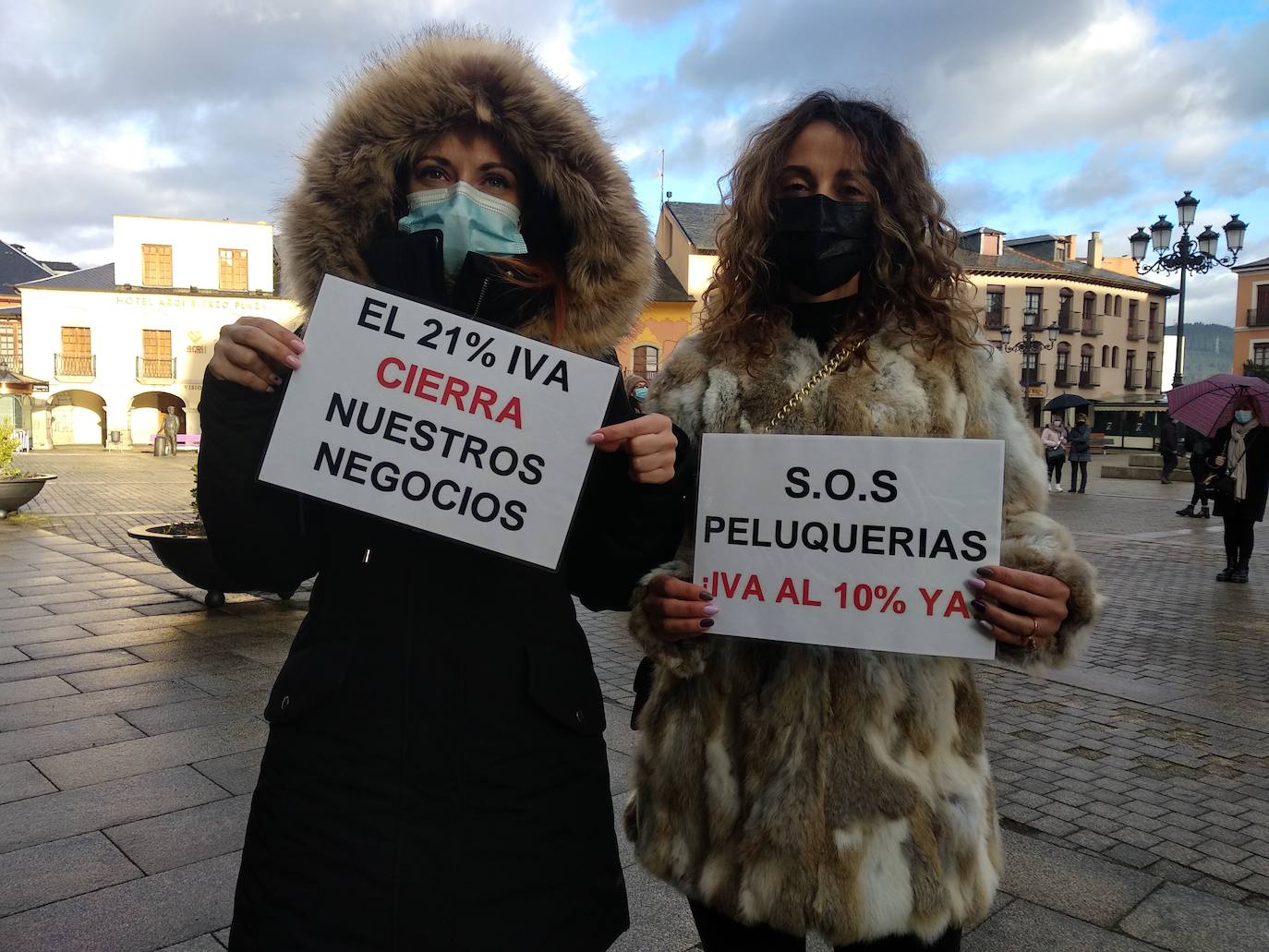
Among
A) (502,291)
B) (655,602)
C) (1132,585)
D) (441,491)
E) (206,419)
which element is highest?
(502,291)

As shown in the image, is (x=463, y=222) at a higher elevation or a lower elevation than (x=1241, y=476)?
higher

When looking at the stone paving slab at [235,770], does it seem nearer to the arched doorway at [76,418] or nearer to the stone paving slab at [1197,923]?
the stone paving slab at [1197,923]

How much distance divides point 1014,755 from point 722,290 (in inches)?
146

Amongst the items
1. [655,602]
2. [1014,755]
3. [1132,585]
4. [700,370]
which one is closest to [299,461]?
[655,602]

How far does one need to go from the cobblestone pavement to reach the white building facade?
37.5 metres

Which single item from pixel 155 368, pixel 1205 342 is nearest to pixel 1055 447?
pixel 155 368

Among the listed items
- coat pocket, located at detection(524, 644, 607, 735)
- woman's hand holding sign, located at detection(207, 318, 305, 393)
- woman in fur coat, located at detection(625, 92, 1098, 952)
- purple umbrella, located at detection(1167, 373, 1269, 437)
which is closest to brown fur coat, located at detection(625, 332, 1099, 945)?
woman in fur coat, located at detection(625, 92, 1098, 952)

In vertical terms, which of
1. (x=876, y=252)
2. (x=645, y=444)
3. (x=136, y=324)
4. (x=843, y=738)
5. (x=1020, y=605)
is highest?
(x=136, y=324)

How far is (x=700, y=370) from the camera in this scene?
1.91 m

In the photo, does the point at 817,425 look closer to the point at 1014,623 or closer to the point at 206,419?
the point at 1014,623

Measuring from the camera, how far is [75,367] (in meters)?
41.9

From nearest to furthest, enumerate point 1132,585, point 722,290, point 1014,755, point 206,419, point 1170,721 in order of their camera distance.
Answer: point 206,419 → point 722,290 → point 1014,755 → point 1170,721 → point 1132,585

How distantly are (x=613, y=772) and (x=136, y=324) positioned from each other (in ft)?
147

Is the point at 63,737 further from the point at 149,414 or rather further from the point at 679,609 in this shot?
the point at 149,414
